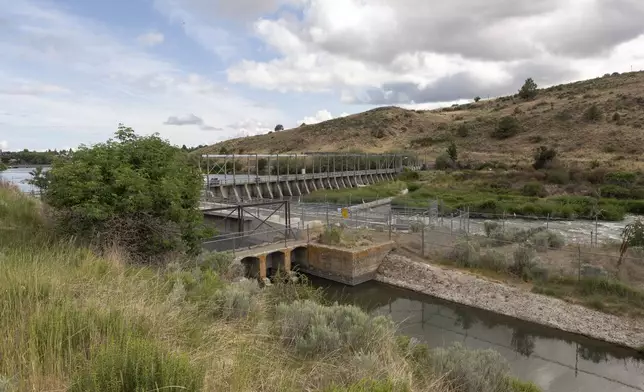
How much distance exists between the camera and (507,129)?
78188 mm

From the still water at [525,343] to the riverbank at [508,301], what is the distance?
32 cm

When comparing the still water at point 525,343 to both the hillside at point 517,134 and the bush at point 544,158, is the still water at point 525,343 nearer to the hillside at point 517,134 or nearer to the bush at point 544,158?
the bush at point 544,158

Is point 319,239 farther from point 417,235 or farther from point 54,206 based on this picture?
point 54,206

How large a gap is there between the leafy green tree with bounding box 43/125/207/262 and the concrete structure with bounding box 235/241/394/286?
24.5 feet

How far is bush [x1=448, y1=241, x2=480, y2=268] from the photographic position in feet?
66.3

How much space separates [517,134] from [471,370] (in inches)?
3118

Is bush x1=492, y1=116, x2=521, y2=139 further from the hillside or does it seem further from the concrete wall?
the concrete wall

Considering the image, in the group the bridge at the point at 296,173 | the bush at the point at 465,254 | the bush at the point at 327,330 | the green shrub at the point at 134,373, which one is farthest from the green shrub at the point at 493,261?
the bridge at the point at 296,173

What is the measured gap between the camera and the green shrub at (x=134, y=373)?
306 cm

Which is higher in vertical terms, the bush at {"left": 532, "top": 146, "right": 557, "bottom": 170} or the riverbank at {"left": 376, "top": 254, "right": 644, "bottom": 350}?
the bush at {"left": 532, "top": 146, "right": 557, "bottom": 170}

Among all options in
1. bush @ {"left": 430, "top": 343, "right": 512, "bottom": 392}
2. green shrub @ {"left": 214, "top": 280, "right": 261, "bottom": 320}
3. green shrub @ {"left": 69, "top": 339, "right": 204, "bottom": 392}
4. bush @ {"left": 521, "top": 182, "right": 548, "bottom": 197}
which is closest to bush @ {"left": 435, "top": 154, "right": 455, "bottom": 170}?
bush @ {"left": 521, "top": 182, "right": 548, "bottom": 197}

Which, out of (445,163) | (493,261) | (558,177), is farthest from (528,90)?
(493,261)

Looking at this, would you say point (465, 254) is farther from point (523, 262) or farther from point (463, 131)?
point (463, 131)

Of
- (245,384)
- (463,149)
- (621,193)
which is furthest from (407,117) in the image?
(245,384)
